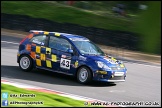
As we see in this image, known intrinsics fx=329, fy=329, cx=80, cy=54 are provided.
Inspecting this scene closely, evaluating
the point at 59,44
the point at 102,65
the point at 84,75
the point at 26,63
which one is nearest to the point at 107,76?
the point at 102,65

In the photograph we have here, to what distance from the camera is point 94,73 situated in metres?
9.38

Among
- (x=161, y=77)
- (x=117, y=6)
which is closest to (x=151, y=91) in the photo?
(x=161, y=77)

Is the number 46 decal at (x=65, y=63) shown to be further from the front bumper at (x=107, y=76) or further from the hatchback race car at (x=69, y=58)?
the front bumper at (x=107, y=76)

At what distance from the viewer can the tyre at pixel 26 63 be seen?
10.6m

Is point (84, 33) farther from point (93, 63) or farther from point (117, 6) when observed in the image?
point (117, 6)

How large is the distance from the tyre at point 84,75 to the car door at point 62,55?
339mm

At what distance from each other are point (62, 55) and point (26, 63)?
58.5 inches

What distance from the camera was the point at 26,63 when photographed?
1069 centimetres

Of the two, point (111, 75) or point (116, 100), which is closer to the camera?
point (116, 100)

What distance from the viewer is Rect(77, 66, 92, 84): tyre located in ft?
31.0

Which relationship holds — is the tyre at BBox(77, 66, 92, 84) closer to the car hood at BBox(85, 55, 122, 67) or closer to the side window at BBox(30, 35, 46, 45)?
the car hood at BBox(85, 55, 122, 67)

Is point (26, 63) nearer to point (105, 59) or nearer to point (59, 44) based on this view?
point (59, 44)

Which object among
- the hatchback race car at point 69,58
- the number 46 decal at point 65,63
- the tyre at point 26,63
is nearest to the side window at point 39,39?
the hatchback race car at point 69,58

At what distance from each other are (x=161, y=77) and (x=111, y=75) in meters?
3.87
